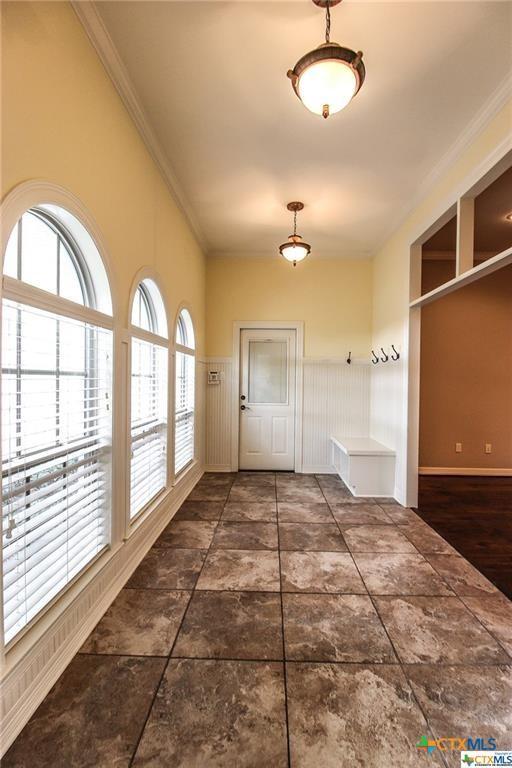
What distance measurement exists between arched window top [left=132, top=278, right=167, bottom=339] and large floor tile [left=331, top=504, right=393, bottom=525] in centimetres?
248

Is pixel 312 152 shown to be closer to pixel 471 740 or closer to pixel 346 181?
pixel 346 181

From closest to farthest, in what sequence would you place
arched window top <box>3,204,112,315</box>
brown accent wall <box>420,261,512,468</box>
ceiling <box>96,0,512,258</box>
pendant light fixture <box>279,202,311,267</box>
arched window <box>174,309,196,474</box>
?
arched window top <box>3,204,112,315</box> < ceiling <box>96,0,512,258</box> < pendant light fixture <box>279,202,311,267</box> < arched window <box>174,309,196,474</box> < brown accent wall <box>420,261,512,468</box>

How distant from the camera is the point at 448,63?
77.4 inches

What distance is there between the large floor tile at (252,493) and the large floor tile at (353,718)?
7.45 ft

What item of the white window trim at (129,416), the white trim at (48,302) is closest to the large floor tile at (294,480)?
the white window trim at (129,416)

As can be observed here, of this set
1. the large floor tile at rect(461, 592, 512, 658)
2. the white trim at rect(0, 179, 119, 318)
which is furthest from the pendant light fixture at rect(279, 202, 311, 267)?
the large floor tile at rect(461, 592, 512, 658)

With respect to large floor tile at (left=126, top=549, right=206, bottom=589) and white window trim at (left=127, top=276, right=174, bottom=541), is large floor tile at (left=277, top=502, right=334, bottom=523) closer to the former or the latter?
large floor tile at (left=126, top=549, right=206, bottom=589)

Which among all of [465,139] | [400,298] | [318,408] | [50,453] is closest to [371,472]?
[318,408]

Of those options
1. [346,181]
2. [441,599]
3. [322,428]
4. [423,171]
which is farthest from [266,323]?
[441,599]

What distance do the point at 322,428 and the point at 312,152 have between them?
3.46 meters

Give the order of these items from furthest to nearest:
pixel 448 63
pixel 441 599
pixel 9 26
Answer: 1. pixel 441 599
2. pixel 448 63
3. pixel 9 26

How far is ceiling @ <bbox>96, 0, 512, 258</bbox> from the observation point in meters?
1.72

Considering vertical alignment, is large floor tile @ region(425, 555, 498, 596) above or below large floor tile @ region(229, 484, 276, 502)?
below

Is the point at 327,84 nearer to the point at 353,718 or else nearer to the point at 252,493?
the point at 353,718
